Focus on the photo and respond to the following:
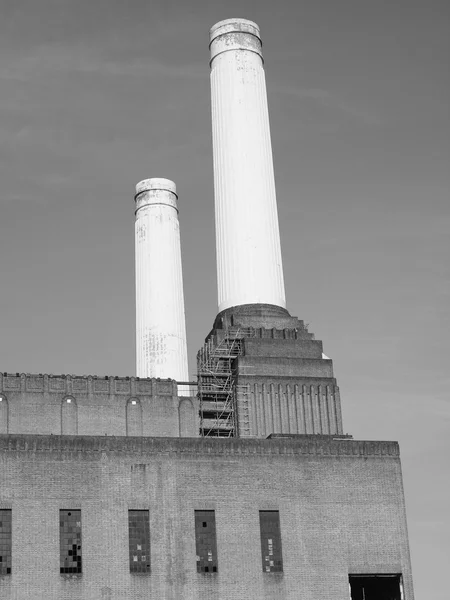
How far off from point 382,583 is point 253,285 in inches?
734

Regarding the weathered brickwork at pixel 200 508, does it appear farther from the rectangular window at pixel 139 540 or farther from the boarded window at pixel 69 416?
the boarded window at pixel 69 416

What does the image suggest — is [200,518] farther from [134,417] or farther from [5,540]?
[134,417]

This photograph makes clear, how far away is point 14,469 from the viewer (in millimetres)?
39594

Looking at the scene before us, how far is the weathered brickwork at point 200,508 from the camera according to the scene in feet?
128

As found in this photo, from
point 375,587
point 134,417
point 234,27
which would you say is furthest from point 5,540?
point 234,27

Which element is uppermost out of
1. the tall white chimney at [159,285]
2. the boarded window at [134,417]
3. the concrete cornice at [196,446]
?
the tall white chimney at [159,285]

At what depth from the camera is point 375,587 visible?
145ft

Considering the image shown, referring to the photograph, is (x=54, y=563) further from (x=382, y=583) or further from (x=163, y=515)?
(x=382, y=583)

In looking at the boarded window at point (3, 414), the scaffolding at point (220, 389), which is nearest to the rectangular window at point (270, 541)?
the scaffolding at point (220, 389)

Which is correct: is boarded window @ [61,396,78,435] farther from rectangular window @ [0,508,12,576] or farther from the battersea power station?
rectangular window @ [0,508,12,576]

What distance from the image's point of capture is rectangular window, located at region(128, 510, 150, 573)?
39656mm

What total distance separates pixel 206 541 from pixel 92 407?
13208mm

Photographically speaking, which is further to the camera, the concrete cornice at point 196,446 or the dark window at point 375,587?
the dark window at point 375,587

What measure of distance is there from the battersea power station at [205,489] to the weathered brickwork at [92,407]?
0.07 m
